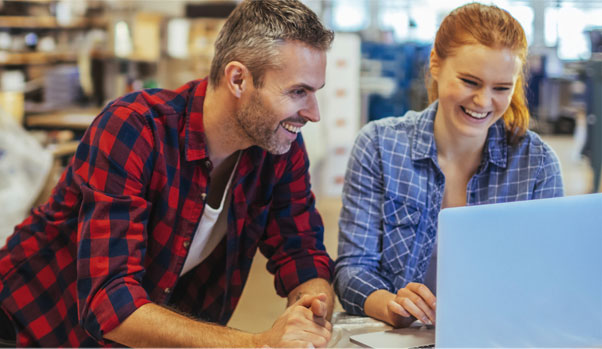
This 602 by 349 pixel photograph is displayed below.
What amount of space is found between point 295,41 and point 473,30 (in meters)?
0.43

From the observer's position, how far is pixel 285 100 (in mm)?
1361

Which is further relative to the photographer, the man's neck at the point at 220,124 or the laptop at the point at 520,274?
the man's neck at the point at 220,124

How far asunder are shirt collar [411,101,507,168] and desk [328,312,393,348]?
47 cm

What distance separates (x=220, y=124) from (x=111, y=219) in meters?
0.34

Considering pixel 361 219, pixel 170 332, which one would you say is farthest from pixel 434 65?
pixel 170 332

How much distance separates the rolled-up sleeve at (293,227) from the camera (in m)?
1.55

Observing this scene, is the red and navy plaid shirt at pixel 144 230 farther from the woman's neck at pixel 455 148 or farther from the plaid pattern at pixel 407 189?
the woman's neck at pixel 455 148

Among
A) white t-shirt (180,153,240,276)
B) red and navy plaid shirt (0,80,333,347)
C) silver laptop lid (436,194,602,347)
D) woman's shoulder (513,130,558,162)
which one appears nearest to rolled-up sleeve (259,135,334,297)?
red and navy plaid shirt (0,80,333,347)

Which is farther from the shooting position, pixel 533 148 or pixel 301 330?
pixel 533 148

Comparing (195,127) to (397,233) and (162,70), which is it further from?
(162,70)

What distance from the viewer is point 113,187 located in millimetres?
1264

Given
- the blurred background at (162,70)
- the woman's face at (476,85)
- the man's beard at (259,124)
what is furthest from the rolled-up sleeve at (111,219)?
the blurred background at (162,70)

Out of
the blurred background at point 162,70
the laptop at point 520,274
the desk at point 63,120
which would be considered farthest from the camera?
the blurred background at point 162,70

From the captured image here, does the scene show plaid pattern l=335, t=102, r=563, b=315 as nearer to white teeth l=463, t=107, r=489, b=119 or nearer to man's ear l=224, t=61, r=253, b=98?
white teeth l=463, t=107, r=489, b=119
